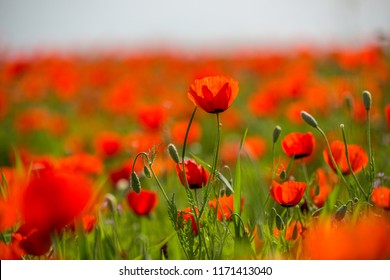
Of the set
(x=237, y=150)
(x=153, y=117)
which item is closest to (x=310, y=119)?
(x=153, y=117)

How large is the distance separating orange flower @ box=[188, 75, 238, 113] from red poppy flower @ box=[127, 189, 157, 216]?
0.92 ft

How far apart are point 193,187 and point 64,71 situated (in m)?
1.83

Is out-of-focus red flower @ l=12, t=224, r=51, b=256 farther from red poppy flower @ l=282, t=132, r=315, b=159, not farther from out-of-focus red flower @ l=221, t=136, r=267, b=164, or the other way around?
out-of-focus red flower @ l=221, t=136, r=267, b=164

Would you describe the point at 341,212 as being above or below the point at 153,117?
below

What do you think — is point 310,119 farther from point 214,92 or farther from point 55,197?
point 55,197

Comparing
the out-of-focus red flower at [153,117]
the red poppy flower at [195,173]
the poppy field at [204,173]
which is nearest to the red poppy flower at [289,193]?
the poppy field at [204,173]

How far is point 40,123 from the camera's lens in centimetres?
214

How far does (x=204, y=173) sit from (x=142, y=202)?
0.70 ft

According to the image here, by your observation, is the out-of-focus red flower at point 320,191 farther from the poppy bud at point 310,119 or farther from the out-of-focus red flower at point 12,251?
the out-of-focus red flower at point 12,251

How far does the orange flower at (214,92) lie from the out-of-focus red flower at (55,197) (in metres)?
0.24

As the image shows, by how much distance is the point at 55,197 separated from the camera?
0.59 meters

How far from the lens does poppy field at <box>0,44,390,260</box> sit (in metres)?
0.76

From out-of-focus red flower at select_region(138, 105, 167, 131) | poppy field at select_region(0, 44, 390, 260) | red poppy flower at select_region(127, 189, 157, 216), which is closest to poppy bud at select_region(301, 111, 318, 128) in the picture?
poppy field at select_region(0, 44, 390, 260)

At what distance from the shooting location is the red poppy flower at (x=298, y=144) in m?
0.91
